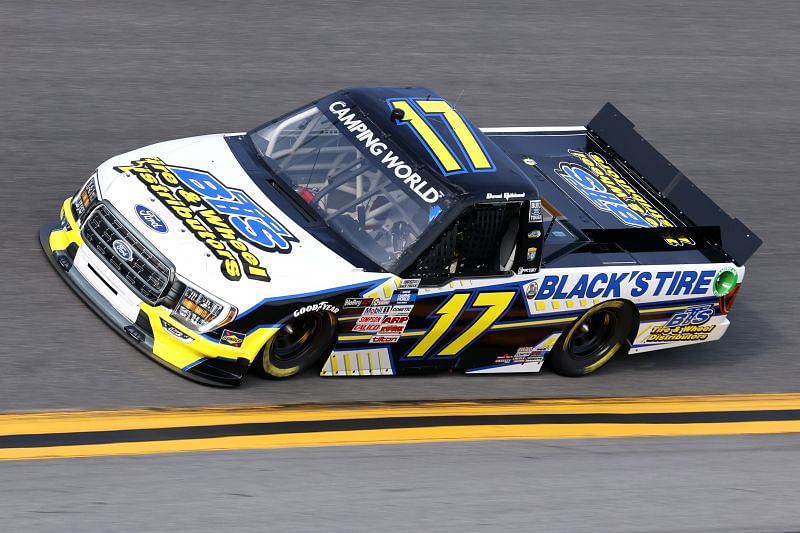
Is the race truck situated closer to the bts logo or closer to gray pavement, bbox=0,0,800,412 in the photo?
the bts logo

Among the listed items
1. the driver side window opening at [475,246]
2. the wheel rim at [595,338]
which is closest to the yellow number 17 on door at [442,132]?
the driver side window opening at [475,246]

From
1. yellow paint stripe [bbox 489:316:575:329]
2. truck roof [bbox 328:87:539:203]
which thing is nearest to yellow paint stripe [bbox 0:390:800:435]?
yellow paint stripe [bbox 489:316:575:329]

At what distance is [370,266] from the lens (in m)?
7.79

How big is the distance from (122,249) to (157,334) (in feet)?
→ 2.14

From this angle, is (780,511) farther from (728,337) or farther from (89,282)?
(89,282)

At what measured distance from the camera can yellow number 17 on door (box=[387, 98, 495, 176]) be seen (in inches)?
322

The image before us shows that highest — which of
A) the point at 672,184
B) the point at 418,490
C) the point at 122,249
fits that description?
the point at 672,184

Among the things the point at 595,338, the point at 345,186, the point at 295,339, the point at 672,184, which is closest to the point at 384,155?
the point at 345,186

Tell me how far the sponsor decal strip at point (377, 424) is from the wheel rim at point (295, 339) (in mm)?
364

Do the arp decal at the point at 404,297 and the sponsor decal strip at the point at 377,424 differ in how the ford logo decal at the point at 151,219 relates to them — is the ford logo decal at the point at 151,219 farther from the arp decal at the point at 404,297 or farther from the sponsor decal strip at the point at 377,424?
the arp decal at the point at 404,297

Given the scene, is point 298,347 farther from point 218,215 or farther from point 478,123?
point 478,123

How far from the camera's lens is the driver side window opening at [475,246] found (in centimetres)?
784

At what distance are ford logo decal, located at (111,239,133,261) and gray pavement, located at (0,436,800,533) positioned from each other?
4.91ft

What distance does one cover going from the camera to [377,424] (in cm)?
759
